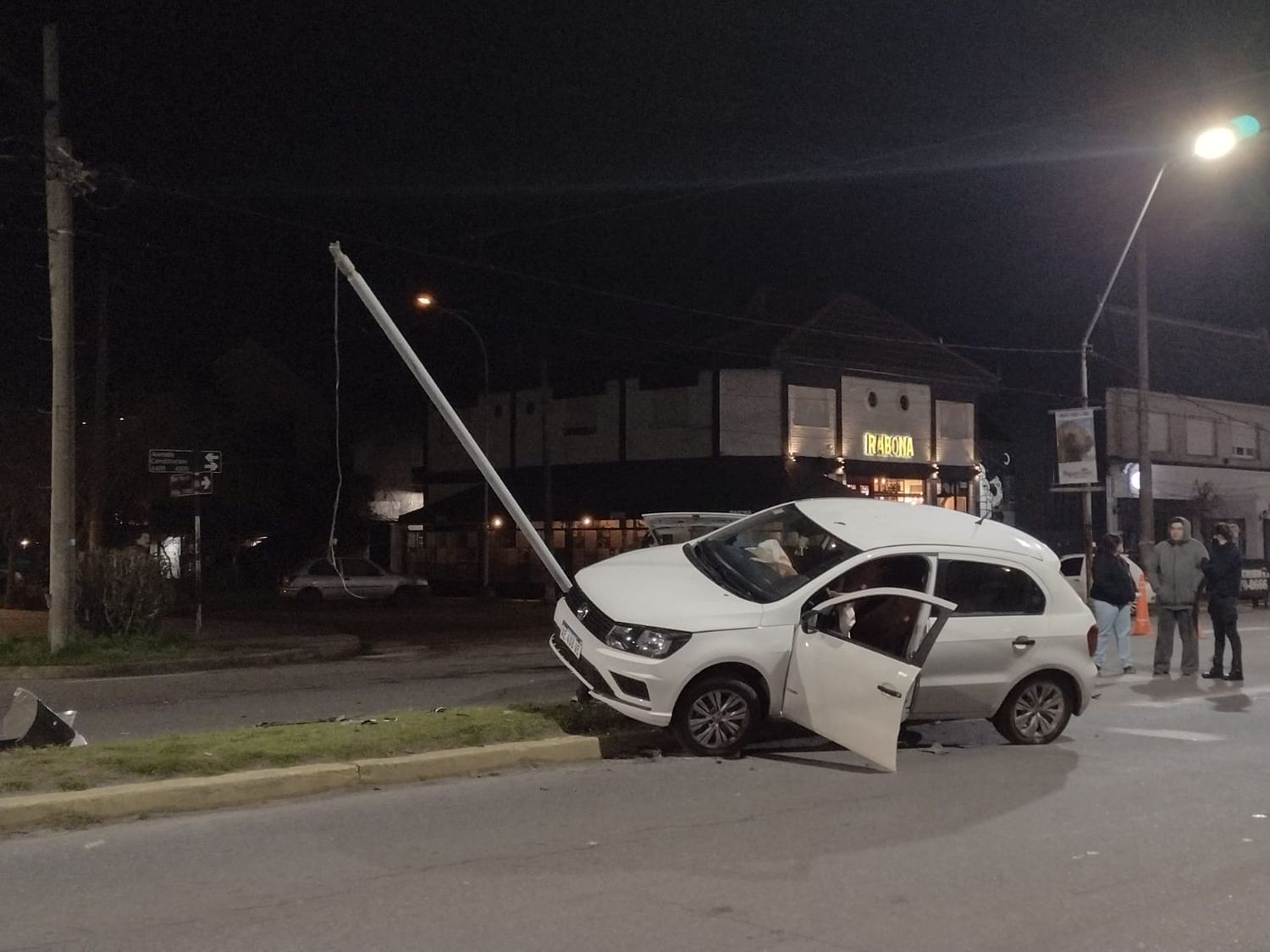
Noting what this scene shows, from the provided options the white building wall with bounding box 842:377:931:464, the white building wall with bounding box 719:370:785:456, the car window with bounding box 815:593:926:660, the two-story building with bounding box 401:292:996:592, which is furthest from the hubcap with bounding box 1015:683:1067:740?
the white building wall with bounding box 842:377:931:464

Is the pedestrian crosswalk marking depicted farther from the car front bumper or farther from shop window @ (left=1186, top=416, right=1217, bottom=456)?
shop window @ (left=1186, top=416, right=1217, bottom=456)

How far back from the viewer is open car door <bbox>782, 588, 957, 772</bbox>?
7707 millimetres

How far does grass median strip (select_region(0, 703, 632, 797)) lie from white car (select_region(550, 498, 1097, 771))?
1.79ft

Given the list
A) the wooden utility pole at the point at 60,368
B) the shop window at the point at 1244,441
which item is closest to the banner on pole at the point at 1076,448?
the wooden utility pole at the point at 60,368

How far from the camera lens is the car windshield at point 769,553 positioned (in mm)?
8664

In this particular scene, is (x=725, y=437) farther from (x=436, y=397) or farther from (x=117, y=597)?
(x=436, y=397)

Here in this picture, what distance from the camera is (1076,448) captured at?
72.7ft

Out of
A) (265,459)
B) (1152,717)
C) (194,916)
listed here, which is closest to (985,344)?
(265,459)

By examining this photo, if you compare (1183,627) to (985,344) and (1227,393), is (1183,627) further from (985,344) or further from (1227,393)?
(1227,393)

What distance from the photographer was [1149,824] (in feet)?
22.5

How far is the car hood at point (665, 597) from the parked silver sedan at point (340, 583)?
20.4m

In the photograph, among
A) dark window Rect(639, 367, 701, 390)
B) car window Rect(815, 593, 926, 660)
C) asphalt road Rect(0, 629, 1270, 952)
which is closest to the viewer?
asphalt road Rect(0, 629, 1270, 952)

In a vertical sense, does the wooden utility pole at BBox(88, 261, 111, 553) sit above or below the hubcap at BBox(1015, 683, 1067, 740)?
above

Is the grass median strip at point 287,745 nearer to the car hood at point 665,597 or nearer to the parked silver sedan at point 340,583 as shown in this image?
the car hood at point 665,597
